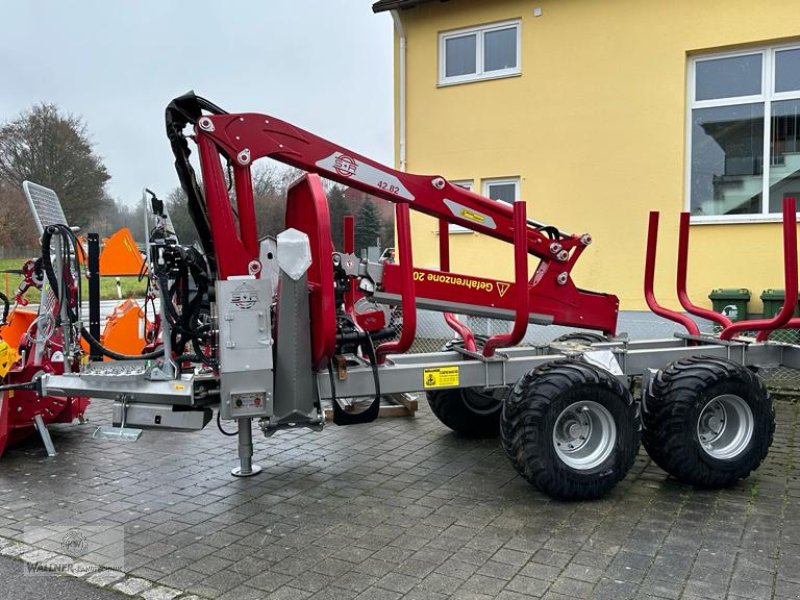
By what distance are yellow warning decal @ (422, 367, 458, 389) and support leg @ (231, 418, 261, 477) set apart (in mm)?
1315

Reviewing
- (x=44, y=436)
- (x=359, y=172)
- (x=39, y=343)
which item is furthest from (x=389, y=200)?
(x=44, y=436)

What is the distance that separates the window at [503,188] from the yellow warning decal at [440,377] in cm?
701

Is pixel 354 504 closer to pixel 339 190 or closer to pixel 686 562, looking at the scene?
pixel 686 562

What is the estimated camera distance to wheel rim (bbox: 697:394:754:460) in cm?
527

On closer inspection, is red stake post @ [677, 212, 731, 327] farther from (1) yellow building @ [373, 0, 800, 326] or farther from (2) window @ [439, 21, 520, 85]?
(2) window @ [439, 21, 520, 85]

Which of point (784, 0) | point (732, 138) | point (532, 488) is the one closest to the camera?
point (532, 488)

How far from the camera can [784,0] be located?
377 inches

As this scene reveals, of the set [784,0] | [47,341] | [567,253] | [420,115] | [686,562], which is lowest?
[686,562]

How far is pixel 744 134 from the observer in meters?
10.2

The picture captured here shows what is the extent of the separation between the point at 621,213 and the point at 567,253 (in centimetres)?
543

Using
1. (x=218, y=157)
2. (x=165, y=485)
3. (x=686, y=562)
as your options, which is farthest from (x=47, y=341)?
(x=686, y=562)

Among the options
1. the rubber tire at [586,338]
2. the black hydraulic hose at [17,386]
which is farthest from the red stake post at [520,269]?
the black hydraulic hose at [17,386]

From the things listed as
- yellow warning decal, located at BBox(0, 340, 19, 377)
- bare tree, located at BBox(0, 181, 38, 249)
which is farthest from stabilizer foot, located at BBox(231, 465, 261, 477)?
bare tree, located at BBox(0, 181, 38, 249)

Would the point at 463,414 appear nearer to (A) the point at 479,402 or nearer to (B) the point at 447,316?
(A) the point at 479,402
